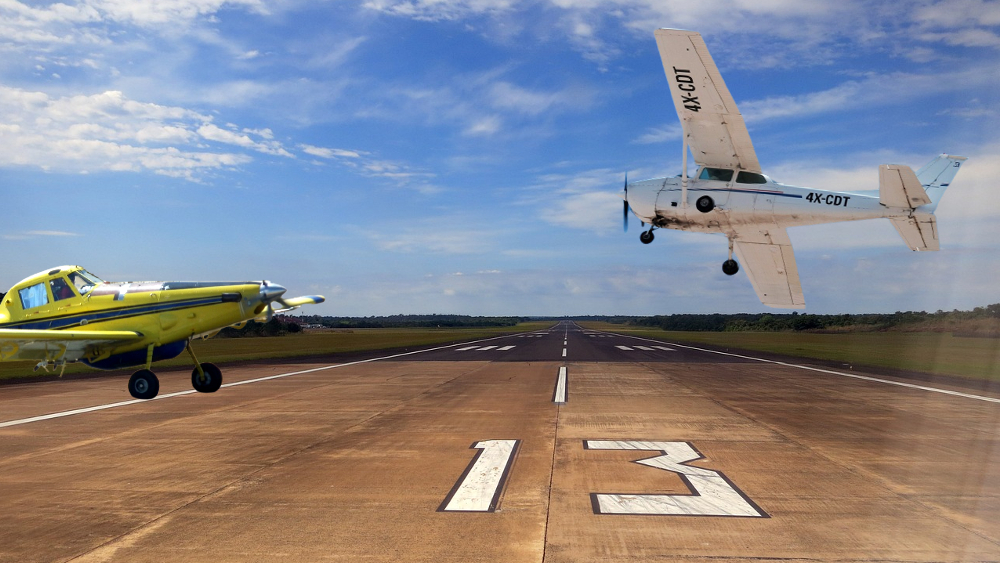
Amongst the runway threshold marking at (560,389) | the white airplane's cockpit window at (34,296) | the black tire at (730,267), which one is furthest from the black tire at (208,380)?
the runway threshold marking at (560,389)

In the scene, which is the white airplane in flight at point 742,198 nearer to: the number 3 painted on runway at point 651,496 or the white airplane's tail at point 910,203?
the white airplane's tail at point 910,203

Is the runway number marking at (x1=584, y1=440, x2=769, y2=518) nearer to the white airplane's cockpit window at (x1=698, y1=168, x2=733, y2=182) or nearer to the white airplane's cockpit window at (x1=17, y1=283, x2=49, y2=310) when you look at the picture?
the white airplane's cockpit window at (x1=698, y1=168, x2=733, y2=182)

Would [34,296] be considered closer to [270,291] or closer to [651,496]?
[270,291]

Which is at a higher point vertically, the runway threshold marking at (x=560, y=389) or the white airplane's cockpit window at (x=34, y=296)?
the white airplane's cockpit window at (x=34, y=296)

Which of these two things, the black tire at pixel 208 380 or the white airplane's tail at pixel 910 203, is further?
the white airplane's tail at pixel 910 203

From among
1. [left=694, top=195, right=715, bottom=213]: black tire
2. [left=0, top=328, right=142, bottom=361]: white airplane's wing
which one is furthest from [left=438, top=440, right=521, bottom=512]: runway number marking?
[left=694, top=195, right=715, bottom=213]: black tire

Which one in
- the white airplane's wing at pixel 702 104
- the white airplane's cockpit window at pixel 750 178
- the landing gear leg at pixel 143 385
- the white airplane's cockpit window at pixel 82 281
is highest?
the white airplane's wing at pixel 702 104

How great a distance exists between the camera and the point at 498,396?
24875 mm

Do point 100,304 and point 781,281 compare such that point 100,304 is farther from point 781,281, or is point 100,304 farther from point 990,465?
point 990,465

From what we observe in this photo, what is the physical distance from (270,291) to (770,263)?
280 inches

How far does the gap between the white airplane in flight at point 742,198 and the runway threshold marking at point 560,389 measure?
589 inches

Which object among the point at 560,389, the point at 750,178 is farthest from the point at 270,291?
the point at 560,389

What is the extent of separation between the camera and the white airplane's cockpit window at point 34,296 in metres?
7.88

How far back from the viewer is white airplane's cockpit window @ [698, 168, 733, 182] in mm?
9023
